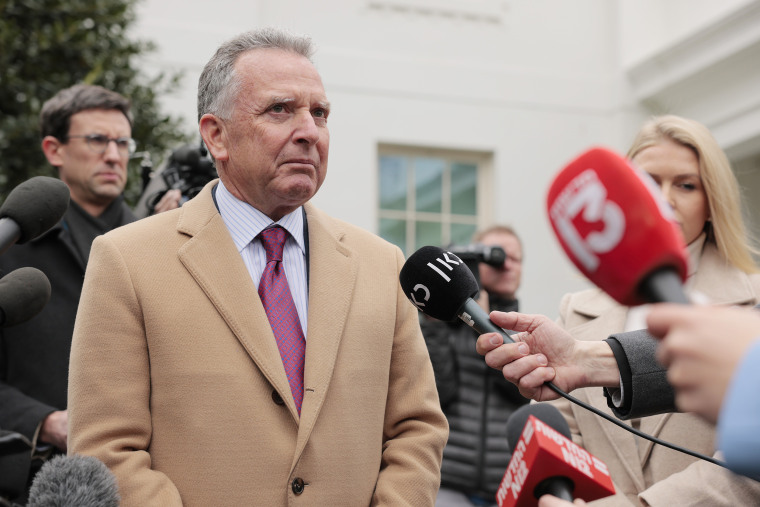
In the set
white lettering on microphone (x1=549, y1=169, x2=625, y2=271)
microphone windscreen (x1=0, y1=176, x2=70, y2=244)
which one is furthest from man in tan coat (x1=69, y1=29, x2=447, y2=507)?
white lettering on microphone (x1=549, y1=169, x2=625, y2=271)

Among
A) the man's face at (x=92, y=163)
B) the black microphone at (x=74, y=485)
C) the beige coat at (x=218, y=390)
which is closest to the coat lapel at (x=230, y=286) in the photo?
the beige coat at (x=218, y=390)

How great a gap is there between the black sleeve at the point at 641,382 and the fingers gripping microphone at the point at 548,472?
458mm

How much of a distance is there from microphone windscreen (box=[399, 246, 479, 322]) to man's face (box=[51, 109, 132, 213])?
1.79 m

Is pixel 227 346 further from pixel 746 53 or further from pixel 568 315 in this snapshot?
pixel 746 53

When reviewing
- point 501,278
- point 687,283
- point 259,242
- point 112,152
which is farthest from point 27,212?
point 501,278

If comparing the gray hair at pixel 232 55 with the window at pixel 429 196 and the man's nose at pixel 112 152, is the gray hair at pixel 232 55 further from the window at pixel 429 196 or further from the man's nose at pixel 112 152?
the window at pixel 429 196

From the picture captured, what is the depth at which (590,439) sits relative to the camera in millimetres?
2447

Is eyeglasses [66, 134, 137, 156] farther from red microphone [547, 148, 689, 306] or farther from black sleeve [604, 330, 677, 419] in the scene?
red microphone [547, 148, 689, 306]

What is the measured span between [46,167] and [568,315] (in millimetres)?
3069

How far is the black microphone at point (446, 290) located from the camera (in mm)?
1836

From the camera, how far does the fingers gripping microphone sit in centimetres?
138

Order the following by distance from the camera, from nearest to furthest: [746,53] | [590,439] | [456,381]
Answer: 1. [590,439]
2. [456,381]
3. [746,53]

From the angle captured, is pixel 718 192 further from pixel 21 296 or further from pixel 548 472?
pixel 21 296

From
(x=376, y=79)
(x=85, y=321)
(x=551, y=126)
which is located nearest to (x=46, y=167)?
(x=85, y=321)
